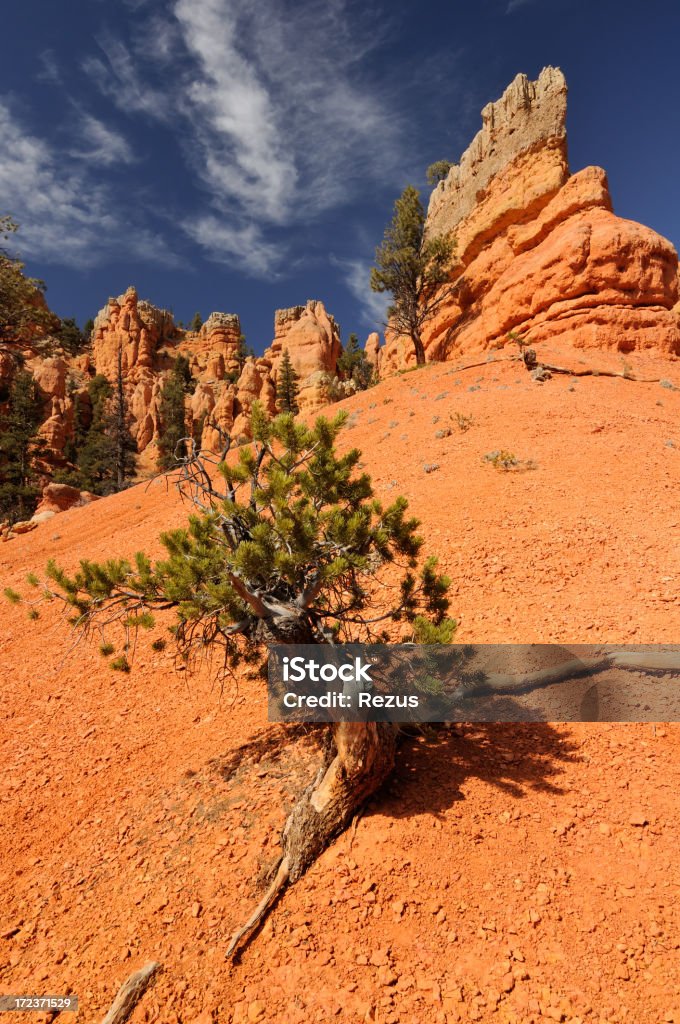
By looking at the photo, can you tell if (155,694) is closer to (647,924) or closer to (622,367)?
(647,924)

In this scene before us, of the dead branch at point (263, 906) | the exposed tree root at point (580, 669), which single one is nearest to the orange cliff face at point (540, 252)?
the exposed tree root at point (580, 669)

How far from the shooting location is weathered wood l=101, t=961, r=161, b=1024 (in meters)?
3.18

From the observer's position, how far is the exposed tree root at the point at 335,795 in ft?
13.5

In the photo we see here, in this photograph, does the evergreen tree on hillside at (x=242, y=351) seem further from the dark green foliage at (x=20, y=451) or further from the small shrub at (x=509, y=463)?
the small shrub at (x=509, y=463)

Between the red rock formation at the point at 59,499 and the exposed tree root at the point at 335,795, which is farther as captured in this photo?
the red rock formation at the point at 59,499

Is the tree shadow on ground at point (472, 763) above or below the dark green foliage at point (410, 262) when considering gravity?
below

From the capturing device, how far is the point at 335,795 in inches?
170

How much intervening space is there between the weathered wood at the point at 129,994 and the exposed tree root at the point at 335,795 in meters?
1.03

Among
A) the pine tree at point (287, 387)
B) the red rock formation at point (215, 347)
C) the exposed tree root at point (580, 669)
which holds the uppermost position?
the red rock formation at point (215, 347)

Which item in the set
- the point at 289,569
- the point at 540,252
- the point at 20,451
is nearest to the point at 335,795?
the point at 289,569

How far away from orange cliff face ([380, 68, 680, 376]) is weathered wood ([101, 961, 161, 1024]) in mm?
23909

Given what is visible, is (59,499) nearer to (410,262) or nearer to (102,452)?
(102,452)

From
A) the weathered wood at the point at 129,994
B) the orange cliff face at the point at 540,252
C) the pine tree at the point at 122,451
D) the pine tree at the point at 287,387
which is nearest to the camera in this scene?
the weathered wood at the point at 129,994

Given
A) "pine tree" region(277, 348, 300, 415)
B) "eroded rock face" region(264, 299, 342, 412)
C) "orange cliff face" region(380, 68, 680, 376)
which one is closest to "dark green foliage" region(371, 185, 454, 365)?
"orange cliff face" region(380, 68, 680, 376)
